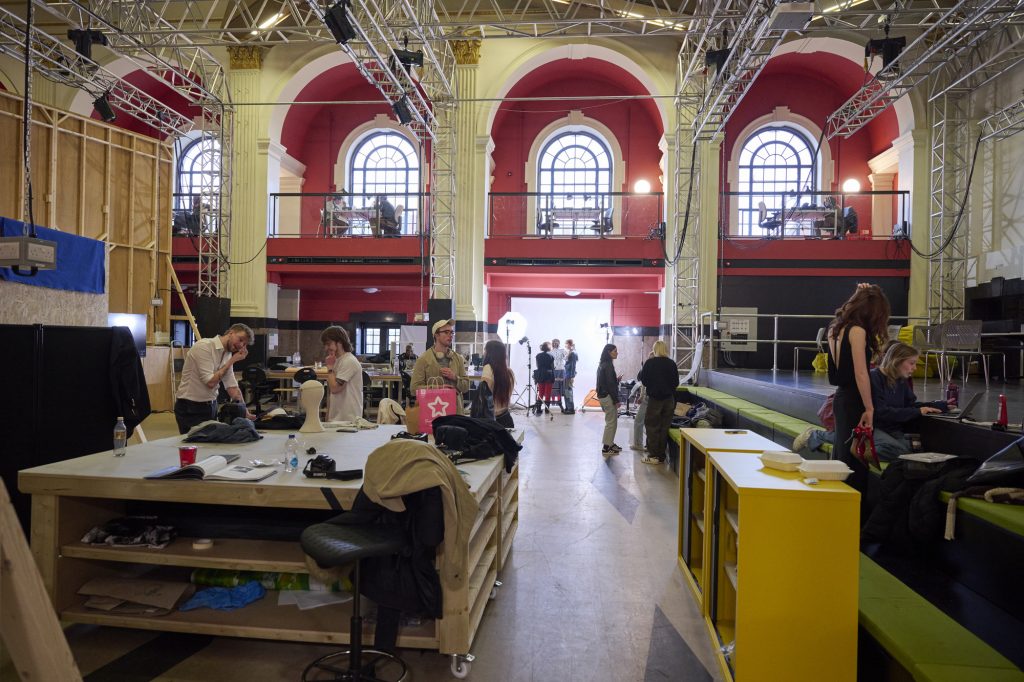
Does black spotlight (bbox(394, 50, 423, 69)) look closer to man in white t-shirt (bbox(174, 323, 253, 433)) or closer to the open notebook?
man in white t-shirt (bbox(174, 323, 253, 433))

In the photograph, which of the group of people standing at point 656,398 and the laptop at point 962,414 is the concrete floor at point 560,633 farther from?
the group of people standing at point 656,398

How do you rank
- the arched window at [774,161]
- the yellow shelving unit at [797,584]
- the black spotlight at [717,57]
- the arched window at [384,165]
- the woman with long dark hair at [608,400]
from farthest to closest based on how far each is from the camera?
the arched window at [384,165] → the arched window at [774,161] → the black spotlight at [717,57] → the woman with long dark hair at [608,400] → the yellow shelving unit at [797,584]

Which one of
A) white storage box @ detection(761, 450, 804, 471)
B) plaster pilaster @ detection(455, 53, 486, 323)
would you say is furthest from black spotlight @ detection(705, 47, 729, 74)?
white storage box @ detection(761, 450, 804, 471)

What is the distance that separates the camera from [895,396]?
13.5 ft

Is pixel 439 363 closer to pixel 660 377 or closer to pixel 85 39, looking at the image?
pixel 660 377

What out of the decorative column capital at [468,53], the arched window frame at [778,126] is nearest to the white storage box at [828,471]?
the decorative column capital at [468,53]

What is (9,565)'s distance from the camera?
1.19m

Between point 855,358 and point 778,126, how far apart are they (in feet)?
45.8

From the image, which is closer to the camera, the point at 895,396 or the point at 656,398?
the point at 895,396

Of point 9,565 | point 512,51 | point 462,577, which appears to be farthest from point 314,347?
point 9,565

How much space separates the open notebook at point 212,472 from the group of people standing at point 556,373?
9.74 meters

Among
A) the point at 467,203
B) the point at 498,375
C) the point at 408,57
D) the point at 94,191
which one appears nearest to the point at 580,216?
the point at 467,203

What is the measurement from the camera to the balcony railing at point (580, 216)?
43.4 feet

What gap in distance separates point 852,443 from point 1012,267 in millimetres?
10059
